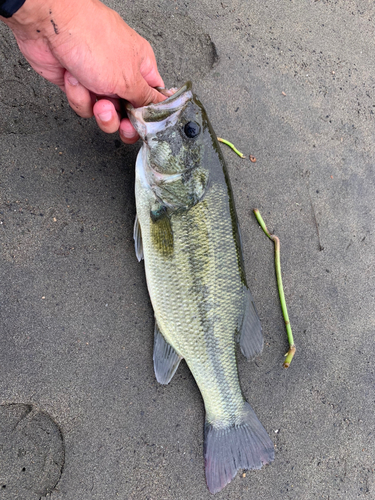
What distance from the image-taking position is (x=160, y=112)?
2.01m

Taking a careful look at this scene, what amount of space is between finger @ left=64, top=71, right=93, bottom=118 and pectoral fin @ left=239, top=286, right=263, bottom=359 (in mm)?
1654

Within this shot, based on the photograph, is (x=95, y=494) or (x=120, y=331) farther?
(x=120, y=331)

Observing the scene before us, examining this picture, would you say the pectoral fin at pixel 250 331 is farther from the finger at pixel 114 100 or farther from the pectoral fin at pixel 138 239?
the finger at pixel 114 100

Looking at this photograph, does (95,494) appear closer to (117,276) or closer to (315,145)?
(117,276)

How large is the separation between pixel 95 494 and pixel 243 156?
2.88 metres

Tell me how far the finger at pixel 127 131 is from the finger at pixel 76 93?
0.24 meters

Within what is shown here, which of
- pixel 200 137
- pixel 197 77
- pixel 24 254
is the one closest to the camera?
pixel 200 137

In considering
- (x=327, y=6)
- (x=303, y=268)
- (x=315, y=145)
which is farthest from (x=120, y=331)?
(x=327, y=6)

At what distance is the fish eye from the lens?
2.05 m

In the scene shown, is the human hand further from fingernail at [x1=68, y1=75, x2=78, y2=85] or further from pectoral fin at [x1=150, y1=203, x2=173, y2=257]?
pectoral fin at [x1=150, y1=203, x2=173, y2=257]

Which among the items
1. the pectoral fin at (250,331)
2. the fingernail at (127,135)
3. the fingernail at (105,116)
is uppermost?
the fingernail at (105,116)

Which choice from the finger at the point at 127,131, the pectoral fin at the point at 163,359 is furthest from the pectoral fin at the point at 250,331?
the finger at the point at 127,131

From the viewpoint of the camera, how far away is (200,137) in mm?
2115

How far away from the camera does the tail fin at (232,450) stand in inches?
91.1
